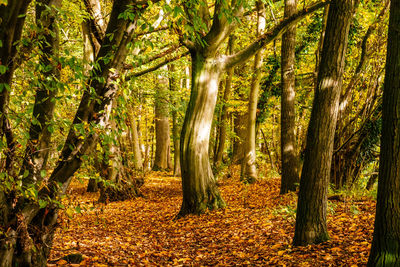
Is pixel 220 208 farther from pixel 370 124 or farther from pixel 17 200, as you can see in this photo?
pixel 17 200

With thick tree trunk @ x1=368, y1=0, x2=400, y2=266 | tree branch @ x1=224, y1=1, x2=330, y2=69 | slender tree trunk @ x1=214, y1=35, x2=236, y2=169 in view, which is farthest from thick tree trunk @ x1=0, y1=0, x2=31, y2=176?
slender tree trunk @ x1=214, y1=35, x2=236, y2=169

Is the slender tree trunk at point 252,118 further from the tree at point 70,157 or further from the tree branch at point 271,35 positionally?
the tree at point 70,157

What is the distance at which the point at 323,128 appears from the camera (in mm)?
4762

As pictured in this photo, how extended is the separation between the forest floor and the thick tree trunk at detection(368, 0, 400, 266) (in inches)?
37.1

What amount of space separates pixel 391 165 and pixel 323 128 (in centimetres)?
159

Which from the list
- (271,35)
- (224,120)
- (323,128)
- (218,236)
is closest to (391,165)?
(323,128)

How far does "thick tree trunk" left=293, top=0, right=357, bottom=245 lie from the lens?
4.63 meters

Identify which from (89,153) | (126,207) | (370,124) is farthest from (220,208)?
(89,153)

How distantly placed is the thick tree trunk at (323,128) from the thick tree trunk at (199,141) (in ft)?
12.4

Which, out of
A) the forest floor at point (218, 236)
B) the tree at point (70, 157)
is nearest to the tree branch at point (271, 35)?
the forest floor at point (218, 236)

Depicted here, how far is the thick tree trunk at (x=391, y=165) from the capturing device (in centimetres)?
320

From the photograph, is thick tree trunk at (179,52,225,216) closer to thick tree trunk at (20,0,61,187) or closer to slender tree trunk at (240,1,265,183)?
slender tree trunk at (240,1,265,183)

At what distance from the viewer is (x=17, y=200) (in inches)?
136

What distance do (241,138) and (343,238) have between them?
12.0 metres
